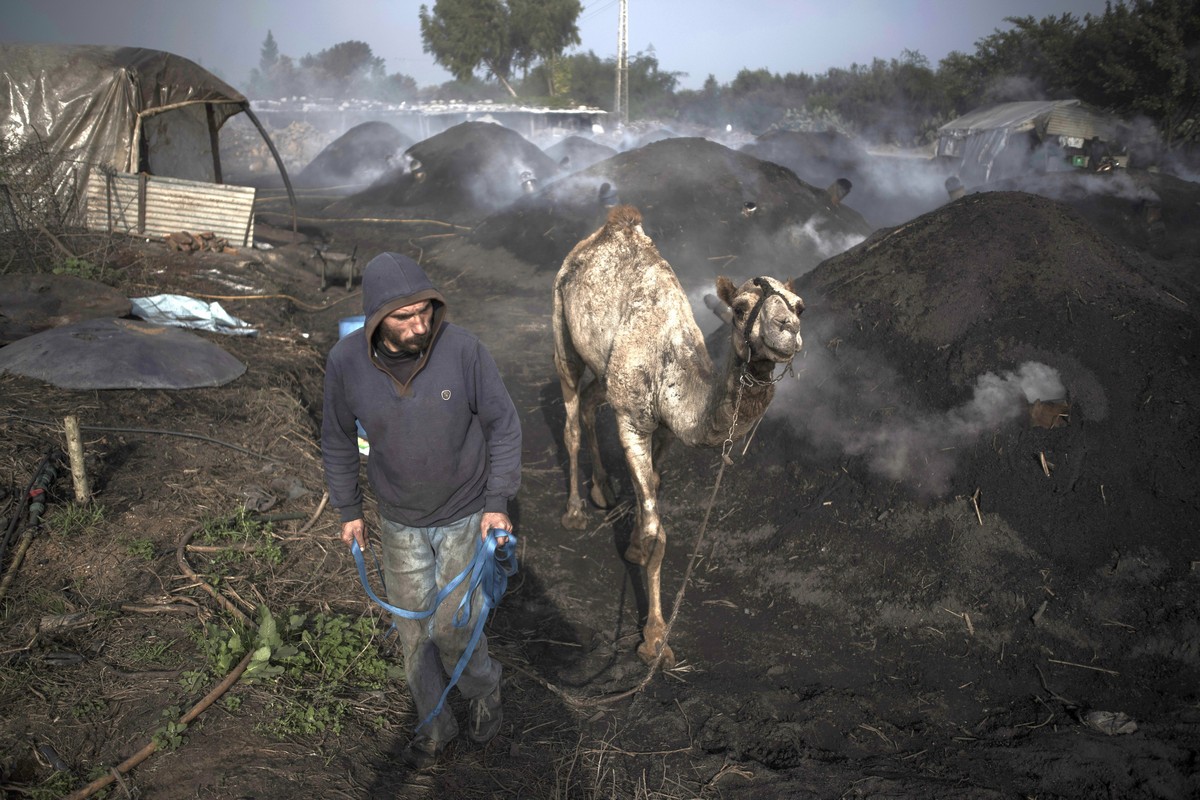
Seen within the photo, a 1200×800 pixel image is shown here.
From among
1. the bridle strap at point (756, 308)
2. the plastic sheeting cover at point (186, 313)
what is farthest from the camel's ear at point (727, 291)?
the plastic sheeting cover at point (186, 313)

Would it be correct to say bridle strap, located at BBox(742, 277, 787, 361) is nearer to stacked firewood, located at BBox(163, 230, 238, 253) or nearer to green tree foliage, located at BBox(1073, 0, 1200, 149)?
stacked firewood, located at BBox(163, 230, 238, 253)

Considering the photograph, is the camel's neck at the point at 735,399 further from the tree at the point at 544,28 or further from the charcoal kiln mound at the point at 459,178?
the tree at the point at 544,28

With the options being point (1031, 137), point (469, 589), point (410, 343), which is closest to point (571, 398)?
point (469, 589)

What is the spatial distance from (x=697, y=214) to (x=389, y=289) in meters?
13.9

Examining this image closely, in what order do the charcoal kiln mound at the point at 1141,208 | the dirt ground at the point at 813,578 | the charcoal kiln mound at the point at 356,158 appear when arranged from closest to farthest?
1. the dirt ground at the point at 813,578
2. the charcoal kiln mound at the point at 1141,208
3. the charcoal kiln mound at the point at 356,158

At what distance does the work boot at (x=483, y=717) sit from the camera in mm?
4055

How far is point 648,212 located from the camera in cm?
1641

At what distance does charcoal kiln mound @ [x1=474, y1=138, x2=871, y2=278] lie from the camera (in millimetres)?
15477

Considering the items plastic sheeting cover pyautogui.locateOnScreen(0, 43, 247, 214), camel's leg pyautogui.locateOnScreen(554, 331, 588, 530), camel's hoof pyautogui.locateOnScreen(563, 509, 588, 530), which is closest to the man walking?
camel's hoof pyautogui.locateOnScreen(563, 509, 588, 530)

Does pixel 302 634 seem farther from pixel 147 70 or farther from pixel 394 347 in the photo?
pixel 147 70

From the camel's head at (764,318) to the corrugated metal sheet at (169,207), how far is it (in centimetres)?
1244

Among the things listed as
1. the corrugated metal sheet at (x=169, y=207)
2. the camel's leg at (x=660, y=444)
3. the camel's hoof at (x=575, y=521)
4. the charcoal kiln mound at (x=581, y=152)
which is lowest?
the camel's hoof at (x=575, y=521)

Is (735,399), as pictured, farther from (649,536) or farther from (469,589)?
(469,589)

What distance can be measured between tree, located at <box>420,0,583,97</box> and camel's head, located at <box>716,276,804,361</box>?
55.9 meters
